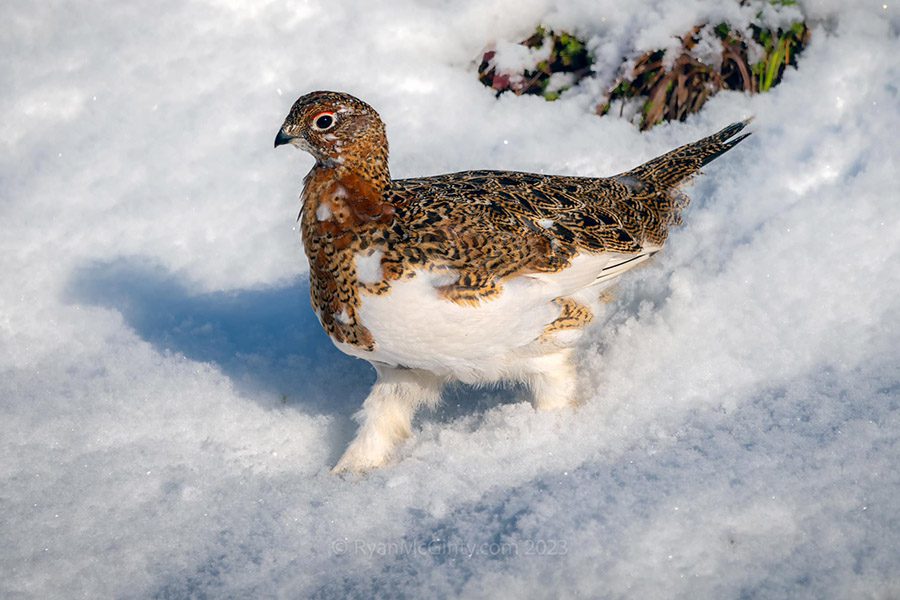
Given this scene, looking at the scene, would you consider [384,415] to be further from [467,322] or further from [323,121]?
[323,121]

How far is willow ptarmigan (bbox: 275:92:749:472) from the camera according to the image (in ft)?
10.1

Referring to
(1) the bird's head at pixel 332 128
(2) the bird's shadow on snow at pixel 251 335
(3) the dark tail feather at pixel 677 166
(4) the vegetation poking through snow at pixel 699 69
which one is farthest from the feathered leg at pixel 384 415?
(4) the vegetation poking through snow at pixel 699 69

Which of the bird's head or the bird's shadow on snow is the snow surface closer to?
the bird's shadow on snow

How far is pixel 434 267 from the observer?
3061 millimetres

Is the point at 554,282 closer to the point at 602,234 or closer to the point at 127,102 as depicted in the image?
the point at 602,234

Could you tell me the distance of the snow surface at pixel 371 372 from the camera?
2.96 metres

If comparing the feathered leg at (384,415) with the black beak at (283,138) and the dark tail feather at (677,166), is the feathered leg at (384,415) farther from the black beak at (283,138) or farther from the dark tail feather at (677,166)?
the dark tail feather at (677,166)

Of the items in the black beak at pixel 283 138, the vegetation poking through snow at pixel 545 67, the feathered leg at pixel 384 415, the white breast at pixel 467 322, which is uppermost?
the vegetation poking through snow at pixel 545 67

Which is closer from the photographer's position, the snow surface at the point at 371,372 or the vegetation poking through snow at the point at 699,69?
the snow surface at the point at 371,372

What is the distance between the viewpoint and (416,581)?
9.48 feet

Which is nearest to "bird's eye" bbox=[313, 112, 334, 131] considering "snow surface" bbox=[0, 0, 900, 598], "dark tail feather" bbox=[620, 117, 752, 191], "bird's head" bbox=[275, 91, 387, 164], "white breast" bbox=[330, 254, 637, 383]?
"bird's head" bbox=[275, 91, 387, 164]

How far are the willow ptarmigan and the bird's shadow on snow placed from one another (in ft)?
1.44

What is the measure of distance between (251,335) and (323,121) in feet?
5.12

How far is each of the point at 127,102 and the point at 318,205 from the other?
2685 mm
